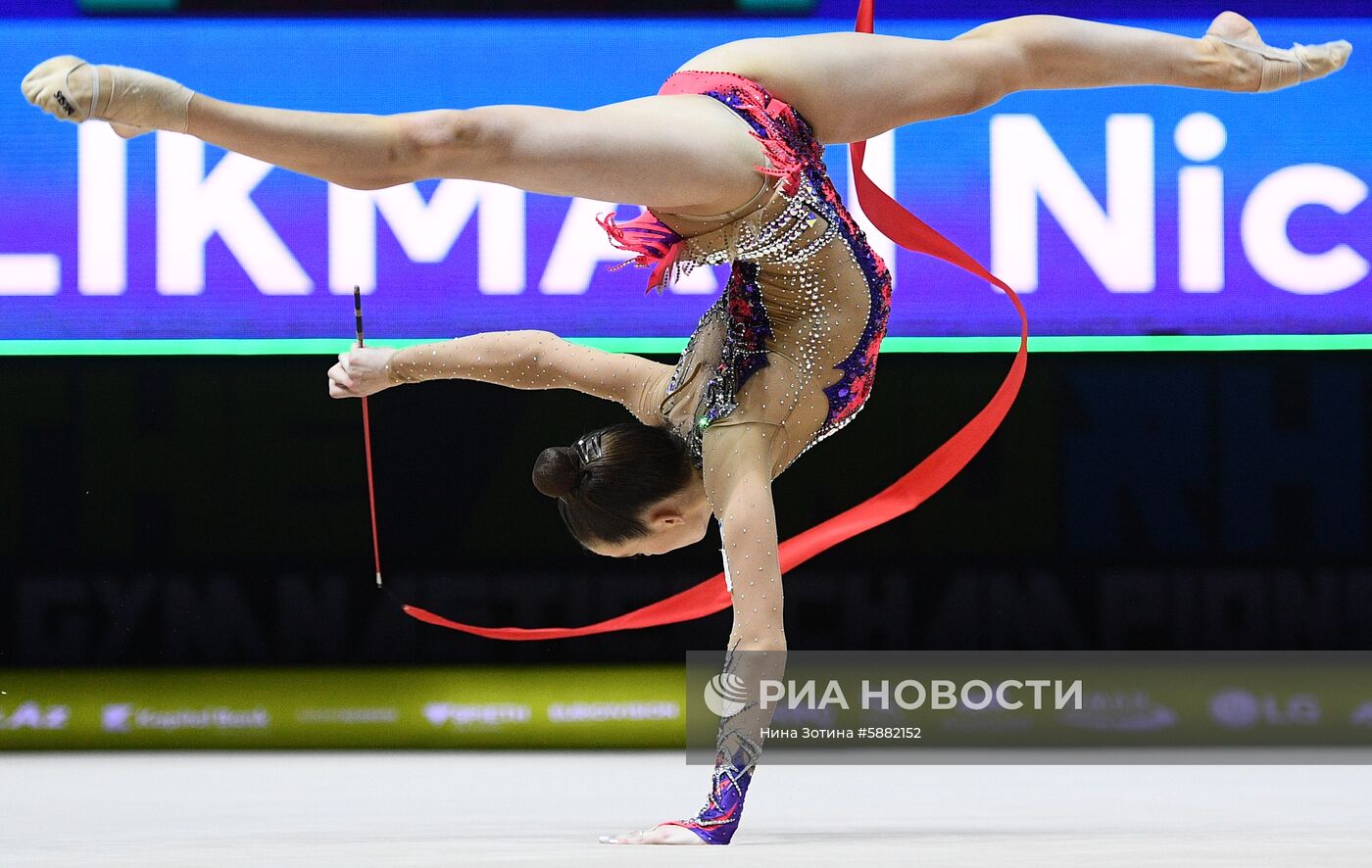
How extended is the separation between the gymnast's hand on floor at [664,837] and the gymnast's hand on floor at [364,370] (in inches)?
36.0

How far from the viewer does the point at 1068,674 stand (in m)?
4.60

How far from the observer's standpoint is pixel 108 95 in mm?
1750

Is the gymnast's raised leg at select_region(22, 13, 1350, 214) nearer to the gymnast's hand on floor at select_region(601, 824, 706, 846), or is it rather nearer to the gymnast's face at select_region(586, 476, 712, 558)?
the gymnast's face at select_region(586, 476, 712, 558)

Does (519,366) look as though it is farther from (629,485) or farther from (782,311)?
(782,311)

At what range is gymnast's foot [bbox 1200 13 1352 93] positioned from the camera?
2.46m

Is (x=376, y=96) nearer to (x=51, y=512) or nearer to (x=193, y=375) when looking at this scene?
(x=193, y=375)

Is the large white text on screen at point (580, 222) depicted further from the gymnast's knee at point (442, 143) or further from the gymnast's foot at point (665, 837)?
the gymnast's knee at point (442, 143)

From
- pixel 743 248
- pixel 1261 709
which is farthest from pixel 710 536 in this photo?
pixel 743 248

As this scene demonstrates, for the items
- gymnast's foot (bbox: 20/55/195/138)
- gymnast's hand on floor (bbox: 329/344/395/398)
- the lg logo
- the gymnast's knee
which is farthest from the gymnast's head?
the lg logo

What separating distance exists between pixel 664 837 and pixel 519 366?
2.85 ft

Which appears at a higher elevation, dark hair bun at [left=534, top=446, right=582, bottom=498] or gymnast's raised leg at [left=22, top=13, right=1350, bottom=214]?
gymnast's raised leg at [left=22, top=13, right=1350, bottom=214]

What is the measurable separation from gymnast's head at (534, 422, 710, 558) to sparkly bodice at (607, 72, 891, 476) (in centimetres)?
6

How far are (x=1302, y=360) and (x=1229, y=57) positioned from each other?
2.25 meters

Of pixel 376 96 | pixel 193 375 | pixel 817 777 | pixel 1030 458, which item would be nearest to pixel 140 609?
pixel 193 375
